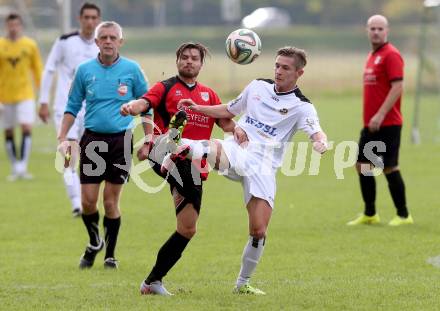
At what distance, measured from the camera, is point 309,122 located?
7.82 meters

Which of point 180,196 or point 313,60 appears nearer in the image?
point 180,196

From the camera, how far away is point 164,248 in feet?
26.2

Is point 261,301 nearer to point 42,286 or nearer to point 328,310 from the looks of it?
point 328,310

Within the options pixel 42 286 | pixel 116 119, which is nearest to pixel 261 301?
pixel 42 286

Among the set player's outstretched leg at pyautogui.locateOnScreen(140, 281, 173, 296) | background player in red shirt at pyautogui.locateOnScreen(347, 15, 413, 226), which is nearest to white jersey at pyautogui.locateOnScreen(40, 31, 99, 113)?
background player in red shirt at pyautogui.locateOnScreen(347, 15, 413, 226)

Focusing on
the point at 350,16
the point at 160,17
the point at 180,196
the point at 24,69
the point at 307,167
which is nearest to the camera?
the point at 180,196

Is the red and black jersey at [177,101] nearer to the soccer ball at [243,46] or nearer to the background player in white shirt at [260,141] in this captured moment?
the background player in white shirt at [260,141]

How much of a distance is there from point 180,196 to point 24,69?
31.6 ft

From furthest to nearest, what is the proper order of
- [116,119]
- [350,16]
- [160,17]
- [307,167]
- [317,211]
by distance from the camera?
[350,16] < [160,17] < [307,167] < [317,211] < [116,119]

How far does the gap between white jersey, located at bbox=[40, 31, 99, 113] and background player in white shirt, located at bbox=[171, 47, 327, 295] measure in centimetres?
438

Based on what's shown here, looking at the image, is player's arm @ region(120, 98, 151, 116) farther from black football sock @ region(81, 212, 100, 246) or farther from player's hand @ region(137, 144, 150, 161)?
black football sock @ region(81, 212, 100, 246)

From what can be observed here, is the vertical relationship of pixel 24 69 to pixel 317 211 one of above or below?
above

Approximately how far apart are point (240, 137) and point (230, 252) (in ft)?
8.83

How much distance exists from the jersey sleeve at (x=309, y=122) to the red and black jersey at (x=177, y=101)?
0.77 metres
